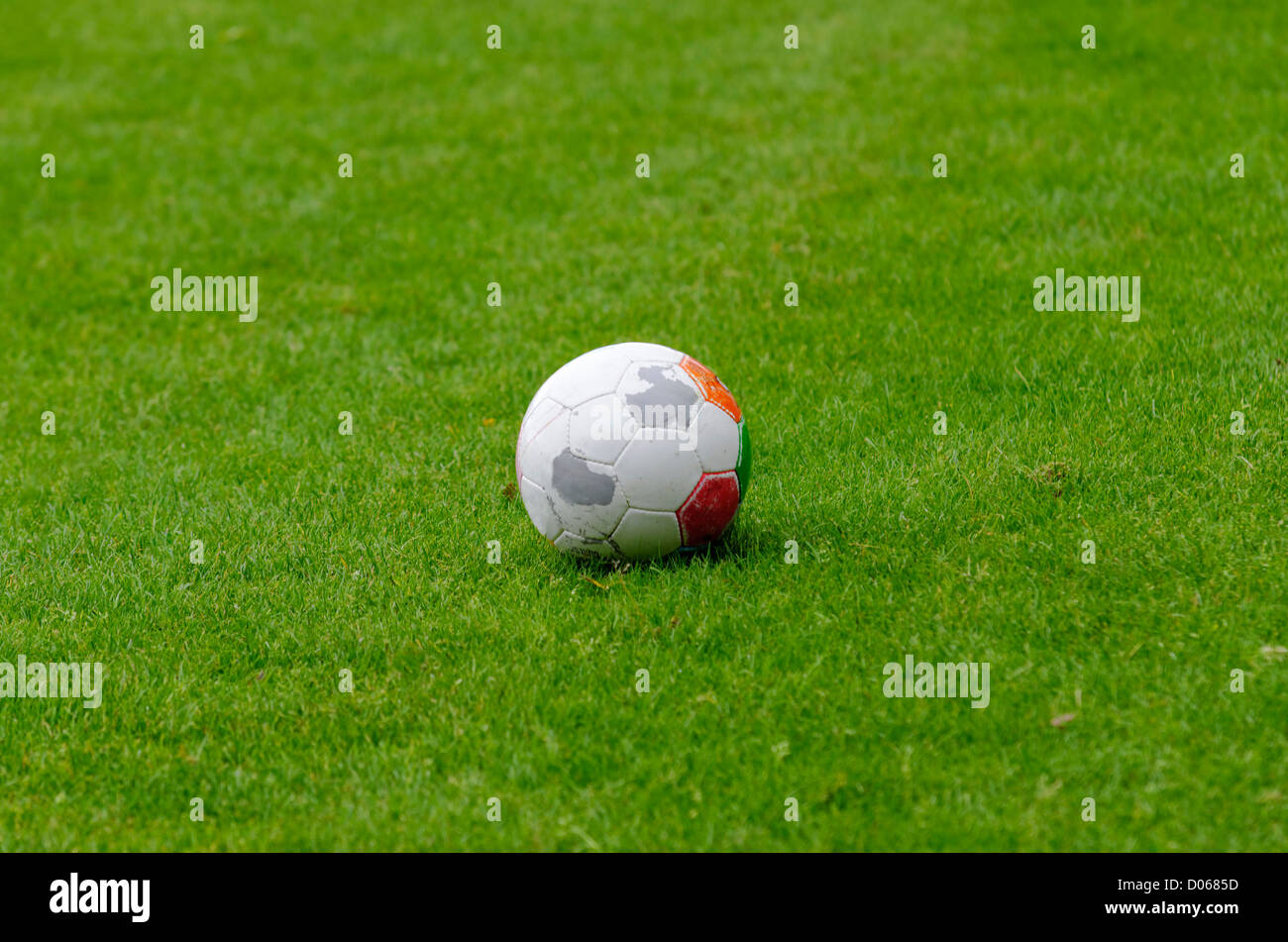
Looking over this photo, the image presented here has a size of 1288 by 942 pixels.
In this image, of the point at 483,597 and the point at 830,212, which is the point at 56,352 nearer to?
the point at 483,597

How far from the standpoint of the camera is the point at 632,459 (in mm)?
5781

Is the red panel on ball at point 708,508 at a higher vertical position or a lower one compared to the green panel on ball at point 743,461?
lower

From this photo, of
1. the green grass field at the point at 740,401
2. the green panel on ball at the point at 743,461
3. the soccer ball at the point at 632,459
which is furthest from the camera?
the green panel on ball at the point at 743,461

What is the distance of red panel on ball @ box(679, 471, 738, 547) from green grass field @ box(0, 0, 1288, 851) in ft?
0.54

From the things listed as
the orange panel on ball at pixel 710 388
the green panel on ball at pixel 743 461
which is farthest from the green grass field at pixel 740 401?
the orange panel on ball at pixel 710 388

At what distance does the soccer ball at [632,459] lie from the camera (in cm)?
580

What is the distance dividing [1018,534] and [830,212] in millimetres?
5327

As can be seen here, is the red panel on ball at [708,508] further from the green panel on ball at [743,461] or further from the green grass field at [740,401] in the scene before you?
the green grass field at [740,401]

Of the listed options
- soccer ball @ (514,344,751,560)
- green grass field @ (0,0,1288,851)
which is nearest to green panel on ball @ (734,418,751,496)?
soccer ball @ (514,344,751,560)

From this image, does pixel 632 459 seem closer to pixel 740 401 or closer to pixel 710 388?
pixel 710 388

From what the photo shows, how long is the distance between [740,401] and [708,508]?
7.34 ft

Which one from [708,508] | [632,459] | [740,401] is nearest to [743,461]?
[708,508]

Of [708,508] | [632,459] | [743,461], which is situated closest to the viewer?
[632,459]

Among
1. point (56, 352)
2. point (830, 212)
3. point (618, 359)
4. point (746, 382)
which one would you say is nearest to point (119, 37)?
point (56, 352)
